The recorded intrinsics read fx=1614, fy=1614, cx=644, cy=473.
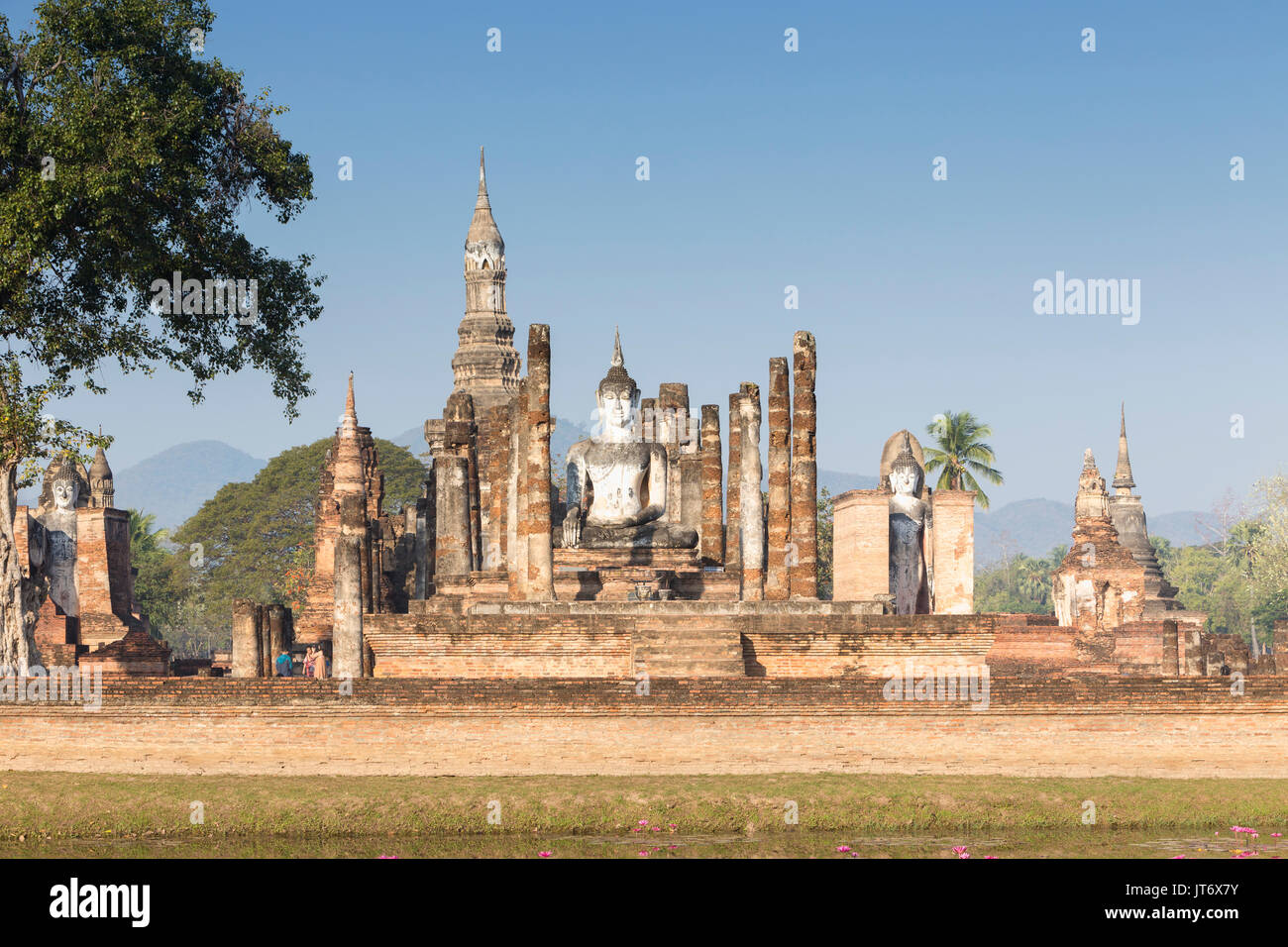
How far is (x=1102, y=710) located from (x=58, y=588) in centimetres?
2707

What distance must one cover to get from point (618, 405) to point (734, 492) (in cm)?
252

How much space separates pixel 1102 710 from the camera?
17172mm

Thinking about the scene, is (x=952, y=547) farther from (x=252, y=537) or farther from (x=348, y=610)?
(x=252, y=537)

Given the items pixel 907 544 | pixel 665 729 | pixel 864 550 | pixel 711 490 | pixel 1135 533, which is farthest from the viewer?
pixel 1135 533

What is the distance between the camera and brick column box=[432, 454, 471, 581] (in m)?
26.6

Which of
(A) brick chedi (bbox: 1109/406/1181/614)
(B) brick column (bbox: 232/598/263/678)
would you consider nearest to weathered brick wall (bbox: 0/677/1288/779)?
(B) brick column (bbox: 232/598/263/678)

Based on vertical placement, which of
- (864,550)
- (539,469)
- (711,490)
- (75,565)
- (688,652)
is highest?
(539,469)

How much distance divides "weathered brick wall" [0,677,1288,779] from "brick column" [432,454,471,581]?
30.5 feet

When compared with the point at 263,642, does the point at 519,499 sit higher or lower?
higher

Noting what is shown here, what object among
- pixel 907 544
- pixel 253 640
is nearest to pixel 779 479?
pixel 907 544

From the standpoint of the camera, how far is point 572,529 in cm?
2617

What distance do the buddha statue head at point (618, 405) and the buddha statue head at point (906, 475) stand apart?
5924 millimetres
